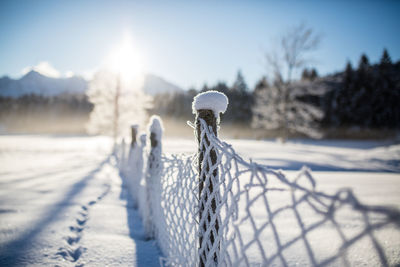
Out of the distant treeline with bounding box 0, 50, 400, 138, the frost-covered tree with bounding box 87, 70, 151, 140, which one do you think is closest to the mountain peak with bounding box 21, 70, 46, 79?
the distant treeline with bounding box 0, 50, 400, 138

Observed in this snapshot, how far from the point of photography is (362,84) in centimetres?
3014

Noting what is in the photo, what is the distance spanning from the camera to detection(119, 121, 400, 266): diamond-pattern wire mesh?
64 centimetres

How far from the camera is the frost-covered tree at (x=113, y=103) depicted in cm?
1650

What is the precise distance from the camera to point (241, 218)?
144 centimetres

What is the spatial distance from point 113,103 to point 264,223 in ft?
59.1

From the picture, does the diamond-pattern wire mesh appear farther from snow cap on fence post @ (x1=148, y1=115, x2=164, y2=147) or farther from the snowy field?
snow cap on fence post @ (x1=148, y1=115, x2=164, y2=147)

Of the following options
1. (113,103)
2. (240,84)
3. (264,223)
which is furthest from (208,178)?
(240,84)

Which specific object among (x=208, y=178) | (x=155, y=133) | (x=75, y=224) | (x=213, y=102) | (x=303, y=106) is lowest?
(x=75, y=224)

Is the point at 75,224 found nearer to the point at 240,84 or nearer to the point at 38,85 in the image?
the point at 240,84

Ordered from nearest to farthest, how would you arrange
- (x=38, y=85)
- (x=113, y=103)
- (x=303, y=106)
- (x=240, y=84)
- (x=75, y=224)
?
(x=75, y=224)
(x=303, y=106)
(x=113, y=103)
(x=240, y=84)
(x=38, y=85)

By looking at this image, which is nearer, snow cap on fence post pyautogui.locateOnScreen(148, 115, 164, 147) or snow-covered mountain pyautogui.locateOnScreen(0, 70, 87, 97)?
snow cap on fence post pyautogui.locateOnScreen(148, 115, 164, 147)

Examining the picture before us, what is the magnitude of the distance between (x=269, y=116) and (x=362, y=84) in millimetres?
23123

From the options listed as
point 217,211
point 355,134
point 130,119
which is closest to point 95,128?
point 130,119

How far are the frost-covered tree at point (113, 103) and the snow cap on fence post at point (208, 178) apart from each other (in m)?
16.4
